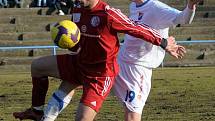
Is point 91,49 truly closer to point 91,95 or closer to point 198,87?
point 91,95

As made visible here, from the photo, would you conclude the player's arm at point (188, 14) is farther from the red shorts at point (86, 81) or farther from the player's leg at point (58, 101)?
the player's leg at point (58, 101)

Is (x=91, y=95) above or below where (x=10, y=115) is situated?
above

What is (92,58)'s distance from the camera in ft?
22.5

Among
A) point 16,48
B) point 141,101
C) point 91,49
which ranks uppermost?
point 91,49

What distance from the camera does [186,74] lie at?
1839 cm

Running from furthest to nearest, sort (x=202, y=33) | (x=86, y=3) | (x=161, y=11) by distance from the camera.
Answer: (x=202, y=33)
(x=161, y=11)
(x=86, y=3)

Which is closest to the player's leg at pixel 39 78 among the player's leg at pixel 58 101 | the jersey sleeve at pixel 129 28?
the player's leg at pixel 58 101

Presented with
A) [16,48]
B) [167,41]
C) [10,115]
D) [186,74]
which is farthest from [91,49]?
[16,48]

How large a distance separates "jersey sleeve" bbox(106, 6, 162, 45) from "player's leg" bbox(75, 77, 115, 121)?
61 cm

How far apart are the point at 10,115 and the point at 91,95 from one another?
4.03 meters

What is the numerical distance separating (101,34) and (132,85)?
3.30 feet

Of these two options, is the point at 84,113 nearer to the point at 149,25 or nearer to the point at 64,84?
the point at 64,84

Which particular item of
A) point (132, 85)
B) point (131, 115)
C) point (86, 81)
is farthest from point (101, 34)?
point (131, 115)

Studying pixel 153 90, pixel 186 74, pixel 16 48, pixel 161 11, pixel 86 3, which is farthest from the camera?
pixel 16 48
